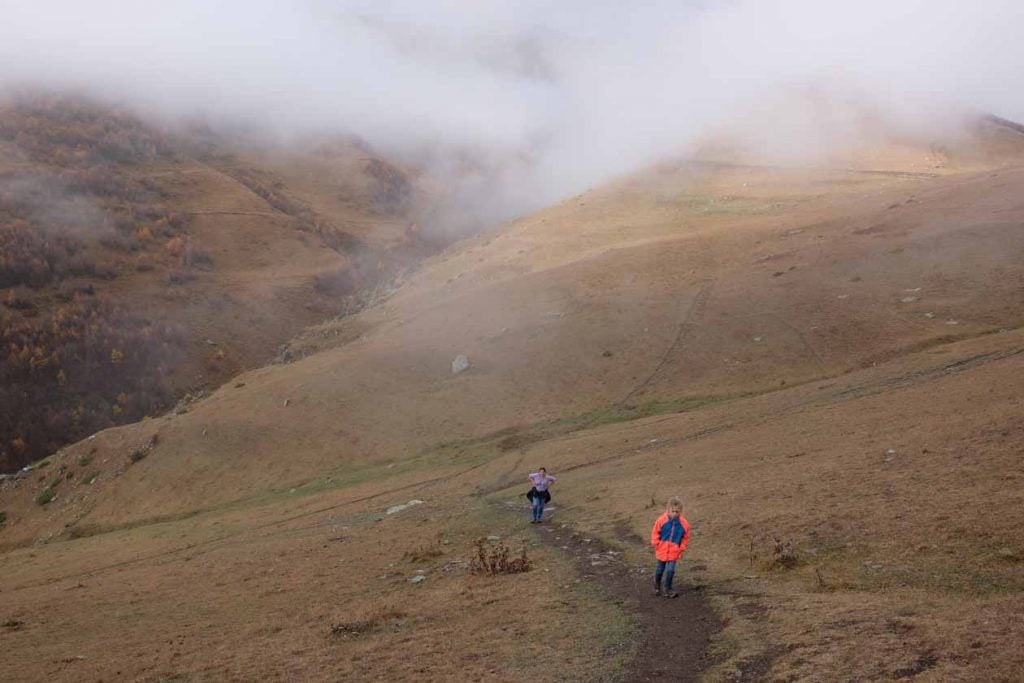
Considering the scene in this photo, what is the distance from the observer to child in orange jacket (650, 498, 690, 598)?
14242mm

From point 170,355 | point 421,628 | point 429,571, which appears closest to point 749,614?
point 421,628

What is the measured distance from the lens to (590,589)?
15828 mm

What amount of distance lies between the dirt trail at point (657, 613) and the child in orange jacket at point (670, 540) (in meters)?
0.43

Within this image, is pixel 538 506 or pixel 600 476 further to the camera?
pixel 600 476

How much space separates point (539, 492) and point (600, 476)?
480 cm

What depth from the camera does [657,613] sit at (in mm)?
13664

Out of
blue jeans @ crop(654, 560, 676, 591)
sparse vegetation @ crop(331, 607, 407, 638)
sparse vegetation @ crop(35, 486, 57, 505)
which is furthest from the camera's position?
sparse vegetation @ crop(35, 486, 57, 505)

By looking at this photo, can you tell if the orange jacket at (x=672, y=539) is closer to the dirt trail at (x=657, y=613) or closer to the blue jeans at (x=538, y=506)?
the dirt trail at (x=657, y=613)

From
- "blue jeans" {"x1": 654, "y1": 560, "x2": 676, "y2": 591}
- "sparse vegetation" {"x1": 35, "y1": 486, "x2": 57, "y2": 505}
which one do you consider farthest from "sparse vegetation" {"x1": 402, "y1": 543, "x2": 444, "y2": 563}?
"sparse vegetation" {"x1": 35, "y1": 486, "x2": 57, "y2": 505}

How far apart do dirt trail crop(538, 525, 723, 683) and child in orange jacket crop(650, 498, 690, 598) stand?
429 millimetres

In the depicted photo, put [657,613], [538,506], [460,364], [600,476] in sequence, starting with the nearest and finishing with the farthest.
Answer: [657,613] < [538,506] < [600,476] < [460,364]

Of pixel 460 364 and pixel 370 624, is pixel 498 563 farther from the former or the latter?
pixel 460 364

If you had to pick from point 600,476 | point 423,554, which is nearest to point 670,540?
point 423,554

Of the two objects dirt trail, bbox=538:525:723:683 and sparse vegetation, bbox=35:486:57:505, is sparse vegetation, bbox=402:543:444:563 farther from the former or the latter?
sparse vegetation, bbox=35:486:57:505
